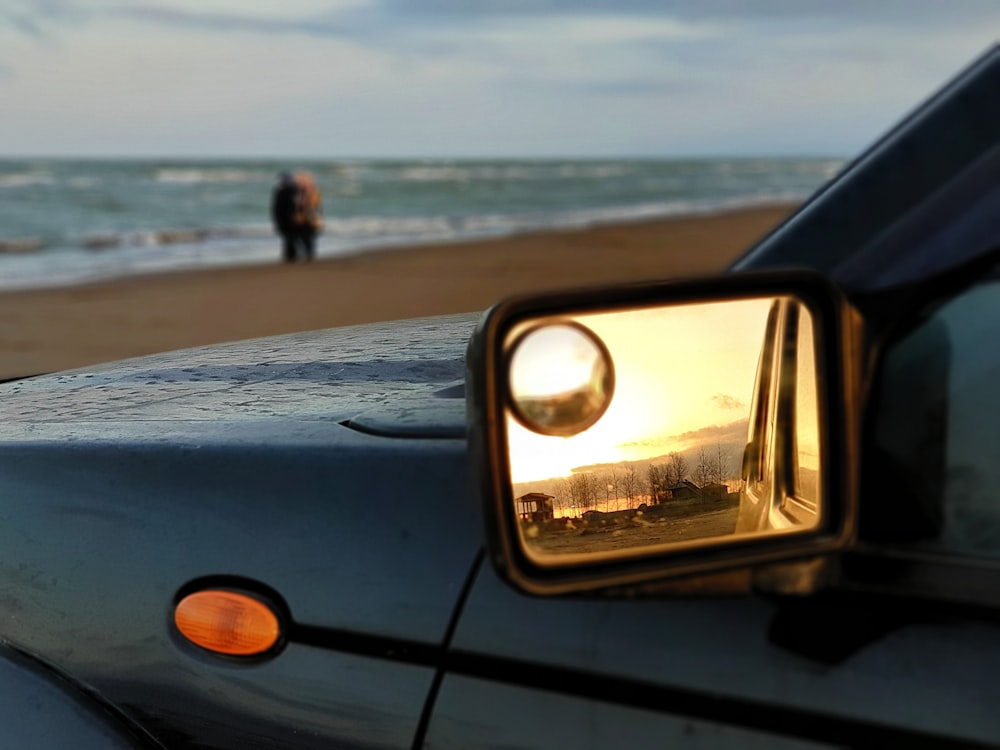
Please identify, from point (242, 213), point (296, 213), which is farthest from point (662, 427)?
point (242, 213)

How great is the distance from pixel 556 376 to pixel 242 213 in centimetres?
2938

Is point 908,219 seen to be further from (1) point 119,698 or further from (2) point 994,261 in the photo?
(1) point 119,698

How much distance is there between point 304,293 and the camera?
13.8m

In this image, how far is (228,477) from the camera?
4.32 ft

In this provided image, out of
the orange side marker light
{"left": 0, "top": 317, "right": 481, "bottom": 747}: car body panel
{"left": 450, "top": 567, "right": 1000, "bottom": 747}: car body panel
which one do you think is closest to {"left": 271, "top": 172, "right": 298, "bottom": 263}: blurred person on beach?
{"left": 0, "top": 317, "right": 481, "bottom": 747}: car body panel

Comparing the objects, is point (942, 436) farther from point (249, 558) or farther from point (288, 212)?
point (288, 212)

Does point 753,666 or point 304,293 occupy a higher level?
point 753,666

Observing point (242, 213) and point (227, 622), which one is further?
point (242, 213)

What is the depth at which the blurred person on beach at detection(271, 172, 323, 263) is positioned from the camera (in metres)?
17.5

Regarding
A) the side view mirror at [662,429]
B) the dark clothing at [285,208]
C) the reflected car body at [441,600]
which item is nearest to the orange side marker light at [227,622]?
the reflected car body at [441,600]

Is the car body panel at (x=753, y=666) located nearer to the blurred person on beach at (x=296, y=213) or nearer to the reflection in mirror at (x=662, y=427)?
the reflection in mirror at (x=662, y=427)

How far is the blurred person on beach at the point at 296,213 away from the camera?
1747 cm

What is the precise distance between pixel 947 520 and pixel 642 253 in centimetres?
1809

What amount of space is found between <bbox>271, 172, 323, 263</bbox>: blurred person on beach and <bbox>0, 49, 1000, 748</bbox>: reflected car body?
1642cm
